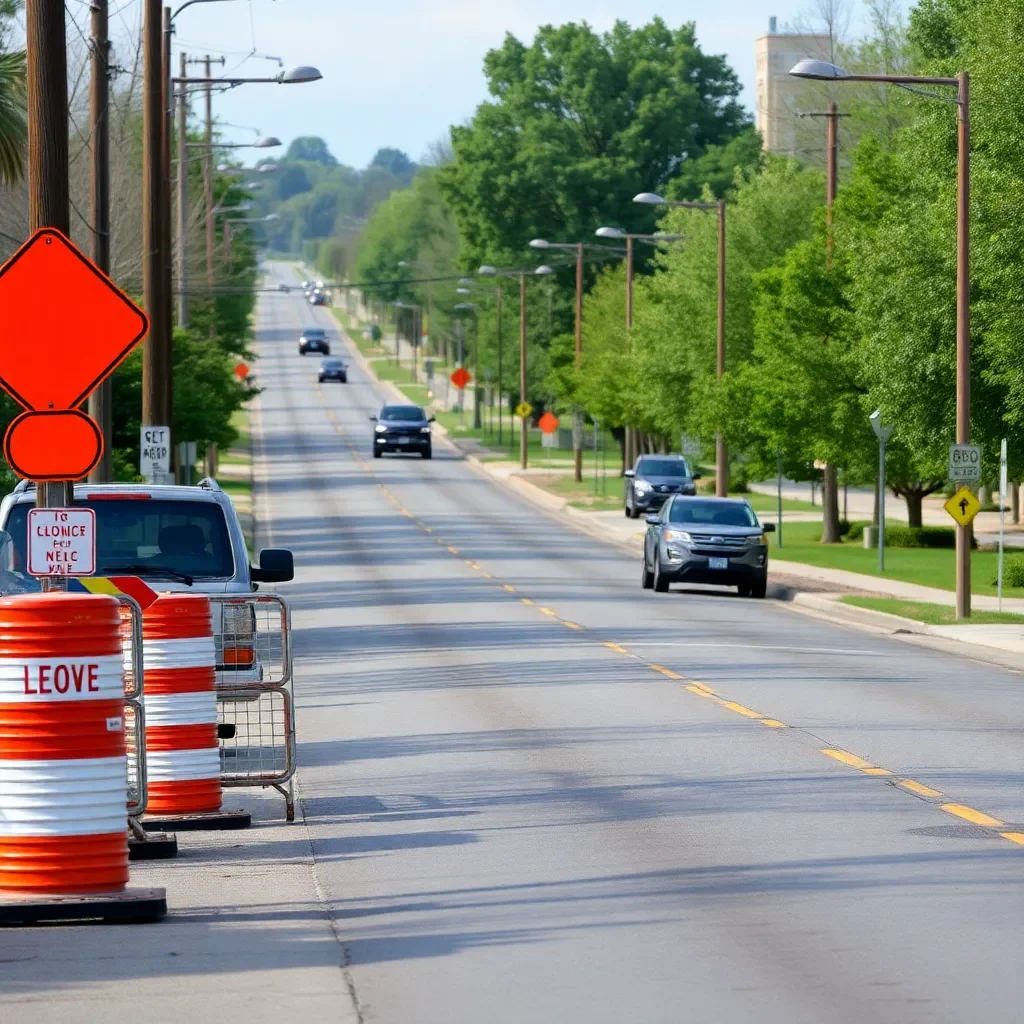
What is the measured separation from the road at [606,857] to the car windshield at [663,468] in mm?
34239

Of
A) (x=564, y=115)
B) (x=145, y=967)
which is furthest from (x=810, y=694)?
(x=564, y=115)

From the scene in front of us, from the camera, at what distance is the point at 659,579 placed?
35750mm

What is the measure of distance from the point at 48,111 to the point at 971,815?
7440mm

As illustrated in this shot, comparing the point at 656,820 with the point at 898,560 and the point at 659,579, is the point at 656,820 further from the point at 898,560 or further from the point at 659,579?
the point at 898,560

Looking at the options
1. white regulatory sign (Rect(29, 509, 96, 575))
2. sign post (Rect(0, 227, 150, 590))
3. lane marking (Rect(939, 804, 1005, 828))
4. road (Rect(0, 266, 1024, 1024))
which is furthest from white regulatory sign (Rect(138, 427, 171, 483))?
white regulatory sign (Rect(29, 509, 96, 575))

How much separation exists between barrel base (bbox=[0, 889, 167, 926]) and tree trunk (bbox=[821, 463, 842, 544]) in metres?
40.0

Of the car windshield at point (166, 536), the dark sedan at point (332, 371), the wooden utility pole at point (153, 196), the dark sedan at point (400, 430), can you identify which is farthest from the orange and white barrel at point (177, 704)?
the dark sedan at point (332, 371)

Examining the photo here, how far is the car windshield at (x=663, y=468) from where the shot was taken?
59.6 meters

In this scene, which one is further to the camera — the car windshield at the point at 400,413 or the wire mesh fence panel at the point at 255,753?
the car windshield at the point at 400,413

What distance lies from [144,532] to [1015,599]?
21.0 meters

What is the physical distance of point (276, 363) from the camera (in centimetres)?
15725

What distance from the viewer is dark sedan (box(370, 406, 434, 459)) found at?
3287 inches

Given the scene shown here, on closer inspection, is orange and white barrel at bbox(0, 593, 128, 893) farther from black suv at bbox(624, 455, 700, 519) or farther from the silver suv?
black suv at bbox(624, 455, 700, 519)

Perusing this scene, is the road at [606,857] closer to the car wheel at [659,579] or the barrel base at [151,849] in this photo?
the barrel base at [151,849]
